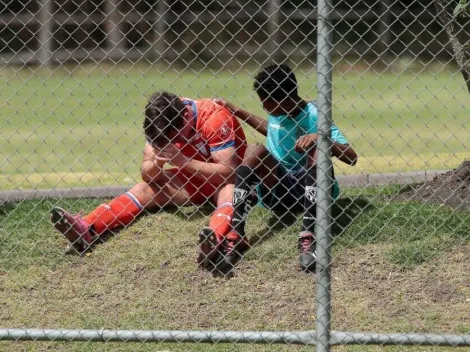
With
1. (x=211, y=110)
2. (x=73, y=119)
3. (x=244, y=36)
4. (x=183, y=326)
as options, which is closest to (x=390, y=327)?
(x=183, y=326)

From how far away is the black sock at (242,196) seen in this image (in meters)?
5.47

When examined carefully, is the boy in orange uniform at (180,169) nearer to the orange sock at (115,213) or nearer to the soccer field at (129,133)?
the orange sock at (115,213)

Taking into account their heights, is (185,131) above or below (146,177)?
above

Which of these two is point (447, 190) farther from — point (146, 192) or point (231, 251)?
point (146, 192)

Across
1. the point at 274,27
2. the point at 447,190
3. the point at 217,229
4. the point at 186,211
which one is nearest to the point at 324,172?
the point at 217,229

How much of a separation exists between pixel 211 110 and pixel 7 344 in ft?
6.08

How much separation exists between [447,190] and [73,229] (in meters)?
2.36

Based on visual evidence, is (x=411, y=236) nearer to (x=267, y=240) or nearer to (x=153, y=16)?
(x=267, y=240)

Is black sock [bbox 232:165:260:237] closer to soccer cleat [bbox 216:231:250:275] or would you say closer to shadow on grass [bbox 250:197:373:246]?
soccer cleat [bbox 216:231:250:275]

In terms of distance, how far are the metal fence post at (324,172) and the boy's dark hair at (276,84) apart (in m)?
1.23

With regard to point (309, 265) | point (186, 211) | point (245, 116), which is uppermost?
point (245, 116)

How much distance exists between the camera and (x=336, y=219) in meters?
5.61

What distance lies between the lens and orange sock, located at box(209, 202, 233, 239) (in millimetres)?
5453

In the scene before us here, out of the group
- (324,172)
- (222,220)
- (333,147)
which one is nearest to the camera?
(324,172)
